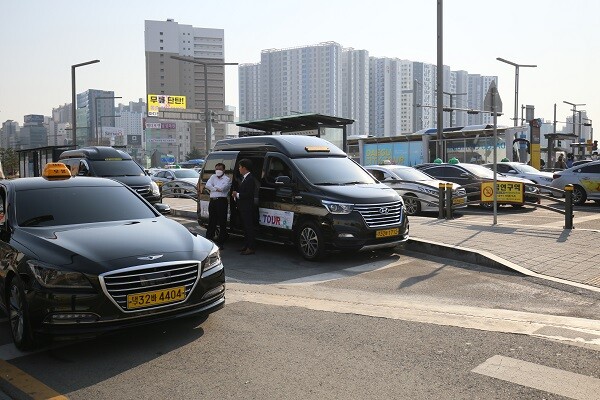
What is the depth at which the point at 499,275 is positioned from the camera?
28.5 ft

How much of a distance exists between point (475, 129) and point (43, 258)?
28.5 metres

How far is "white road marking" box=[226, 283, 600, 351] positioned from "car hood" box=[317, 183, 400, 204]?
2073 millimetres

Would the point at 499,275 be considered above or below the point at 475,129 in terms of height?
below

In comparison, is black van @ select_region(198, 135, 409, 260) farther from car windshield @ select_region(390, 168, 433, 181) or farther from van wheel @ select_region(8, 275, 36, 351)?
car windshield @ select_region(390, 168, 433, 181)

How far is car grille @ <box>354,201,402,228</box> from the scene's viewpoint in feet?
32.0

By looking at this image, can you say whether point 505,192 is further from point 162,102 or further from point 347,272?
point 162,102

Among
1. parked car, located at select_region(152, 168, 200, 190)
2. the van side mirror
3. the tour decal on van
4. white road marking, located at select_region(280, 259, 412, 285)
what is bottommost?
white road marking, located at select_region(280, 259, 412, 285)

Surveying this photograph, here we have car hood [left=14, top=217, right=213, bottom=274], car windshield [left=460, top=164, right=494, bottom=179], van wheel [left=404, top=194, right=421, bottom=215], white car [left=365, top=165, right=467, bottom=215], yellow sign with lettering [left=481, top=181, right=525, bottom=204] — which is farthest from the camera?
car windshield [left=460, top=164, right=494, bottom=179]

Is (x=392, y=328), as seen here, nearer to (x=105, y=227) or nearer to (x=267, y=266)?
(x=105, y=227)

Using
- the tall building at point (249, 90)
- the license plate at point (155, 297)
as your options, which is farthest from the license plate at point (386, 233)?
the tall building at point (249, 90)

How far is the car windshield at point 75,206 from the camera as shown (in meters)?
6.25

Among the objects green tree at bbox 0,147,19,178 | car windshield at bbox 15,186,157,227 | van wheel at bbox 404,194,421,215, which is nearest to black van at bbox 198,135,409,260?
car windshield at bbox 15,186,157,227

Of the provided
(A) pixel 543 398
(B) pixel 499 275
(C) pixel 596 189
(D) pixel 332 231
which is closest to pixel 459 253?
(B) pixel 499 275

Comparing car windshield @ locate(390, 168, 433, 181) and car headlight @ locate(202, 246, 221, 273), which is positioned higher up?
car windshield @ locate(390, 168, 433, 181)
